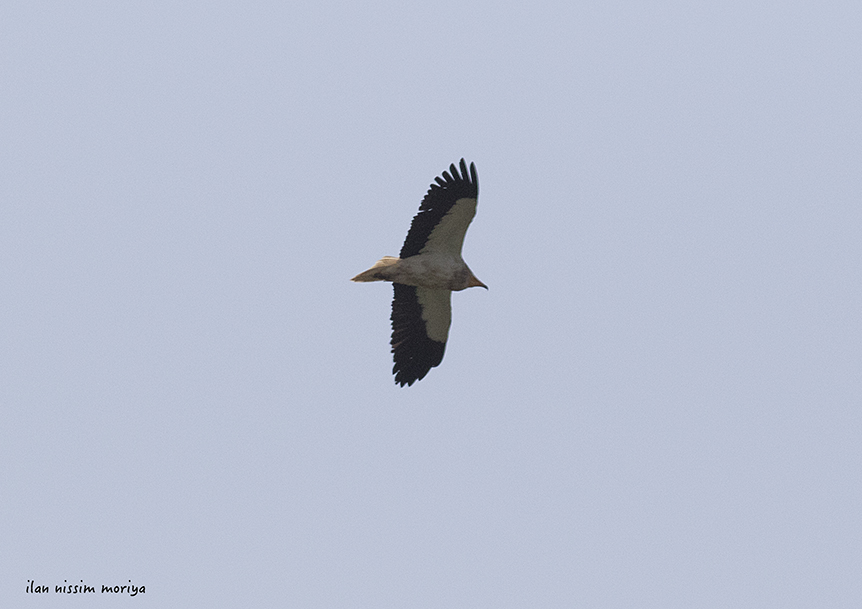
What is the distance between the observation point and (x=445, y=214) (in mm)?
15891

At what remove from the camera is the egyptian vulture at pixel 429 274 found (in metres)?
15.8

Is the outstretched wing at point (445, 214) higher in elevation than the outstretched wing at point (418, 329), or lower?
higher

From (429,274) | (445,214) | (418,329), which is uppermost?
(445,214)

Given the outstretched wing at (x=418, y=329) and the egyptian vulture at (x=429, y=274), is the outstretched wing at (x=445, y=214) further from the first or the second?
the outstretched wing at (x=418, y=329)

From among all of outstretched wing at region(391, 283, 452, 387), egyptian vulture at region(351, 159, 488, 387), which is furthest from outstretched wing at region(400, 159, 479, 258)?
outstretched wing at region(391, 283, 452, 387)

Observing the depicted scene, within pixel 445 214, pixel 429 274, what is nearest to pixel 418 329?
pixel 429 274

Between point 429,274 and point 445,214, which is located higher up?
point 445,214

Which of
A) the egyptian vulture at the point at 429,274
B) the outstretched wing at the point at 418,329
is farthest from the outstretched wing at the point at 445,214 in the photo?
the outstretched wing at the point at 418,329

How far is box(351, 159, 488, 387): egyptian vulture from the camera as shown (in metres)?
15.8

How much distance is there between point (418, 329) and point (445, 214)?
2.34 meters

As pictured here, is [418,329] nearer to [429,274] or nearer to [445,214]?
[429,274]

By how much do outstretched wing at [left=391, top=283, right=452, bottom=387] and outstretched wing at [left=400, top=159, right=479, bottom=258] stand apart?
0.93 metres

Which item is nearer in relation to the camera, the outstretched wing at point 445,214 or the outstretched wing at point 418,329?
the outstretched wing at point 445,214

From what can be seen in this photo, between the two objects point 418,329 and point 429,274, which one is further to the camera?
point 418,329
